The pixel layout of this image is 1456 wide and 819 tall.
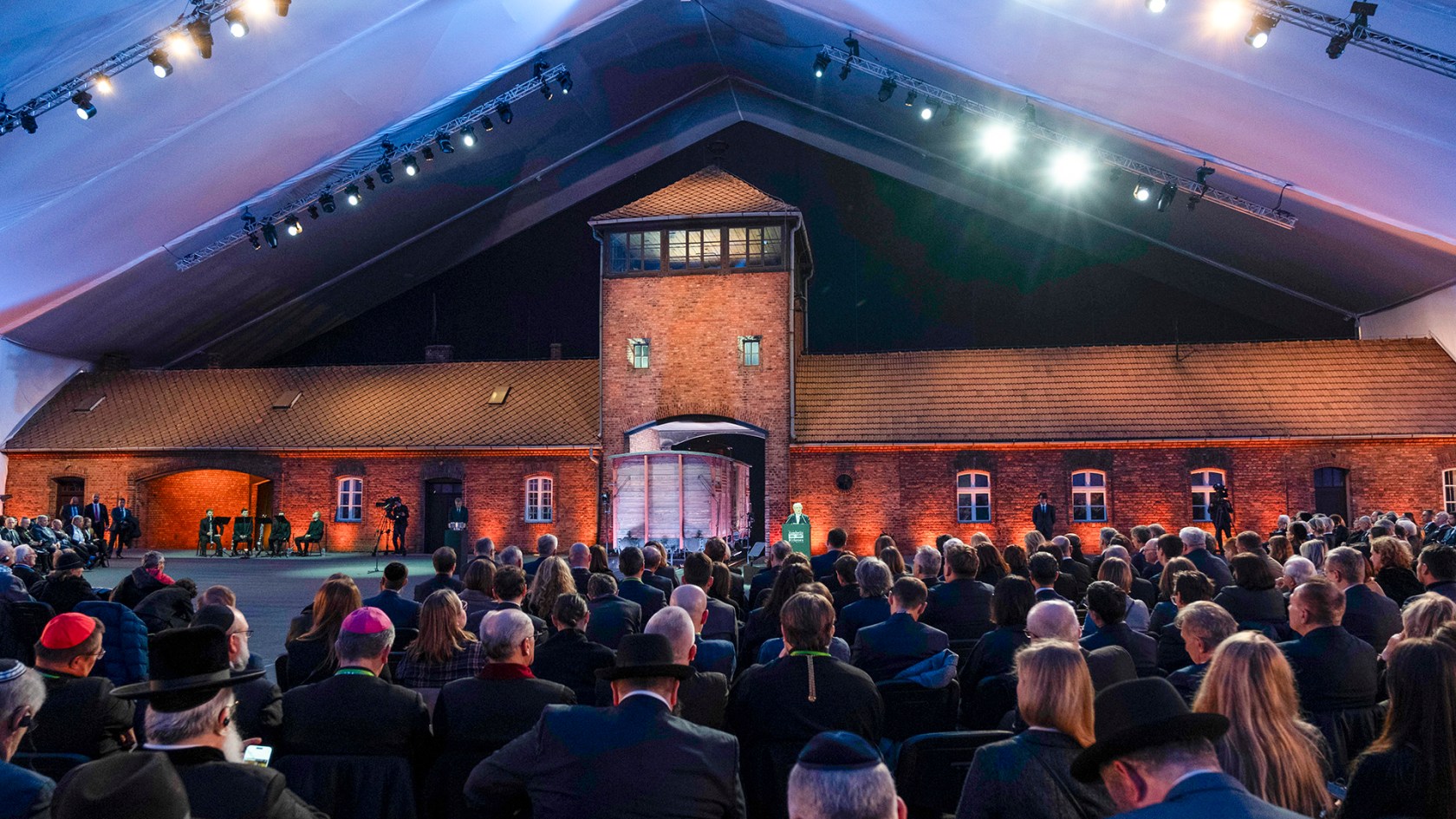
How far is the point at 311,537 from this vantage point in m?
26.5

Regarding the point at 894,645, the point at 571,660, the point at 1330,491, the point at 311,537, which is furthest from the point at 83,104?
the point at 1330,491

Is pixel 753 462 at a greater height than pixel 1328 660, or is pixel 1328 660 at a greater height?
pixel 753 462

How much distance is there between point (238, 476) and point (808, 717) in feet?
96.3

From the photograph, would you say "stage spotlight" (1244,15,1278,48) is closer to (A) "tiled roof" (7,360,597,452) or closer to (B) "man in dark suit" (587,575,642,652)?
(B) "man in dark suit" (587,575,642,652)

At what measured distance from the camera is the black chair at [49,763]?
3.82m

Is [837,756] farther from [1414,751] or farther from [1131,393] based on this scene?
[1131,393]

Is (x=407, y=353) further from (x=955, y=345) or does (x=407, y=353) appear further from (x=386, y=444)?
(x=955, y=345)

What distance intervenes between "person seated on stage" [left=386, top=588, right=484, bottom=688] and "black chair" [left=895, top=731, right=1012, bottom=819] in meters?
2.50

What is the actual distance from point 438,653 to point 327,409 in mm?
25678

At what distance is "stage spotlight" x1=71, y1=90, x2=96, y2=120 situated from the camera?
51.9 ft

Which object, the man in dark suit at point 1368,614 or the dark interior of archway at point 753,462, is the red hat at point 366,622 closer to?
the man in dark suit at point 1368,614

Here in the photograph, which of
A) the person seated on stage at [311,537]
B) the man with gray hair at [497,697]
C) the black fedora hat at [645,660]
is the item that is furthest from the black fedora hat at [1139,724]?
the person seated on stage at [311,537]

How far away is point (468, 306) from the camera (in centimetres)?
3525

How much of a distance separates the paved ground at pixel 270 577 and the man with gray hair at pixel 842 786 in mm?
9601
